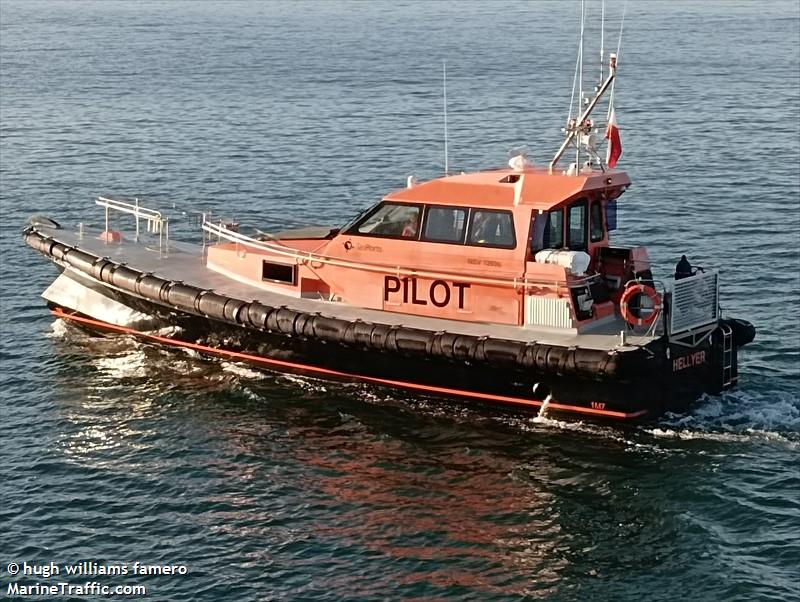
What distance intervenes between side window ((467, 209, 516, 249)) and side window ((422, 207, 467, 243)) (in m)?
0.18

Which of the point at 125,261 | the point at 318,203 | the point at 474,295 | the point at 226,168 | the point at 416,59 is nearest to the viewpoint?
the point at 474,295

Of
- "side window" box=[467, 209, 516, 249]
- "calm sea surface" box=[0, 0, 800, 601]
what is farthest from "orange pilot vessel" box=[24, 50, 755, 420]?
"calm sea surface" box=[0, 0, 800, 601]

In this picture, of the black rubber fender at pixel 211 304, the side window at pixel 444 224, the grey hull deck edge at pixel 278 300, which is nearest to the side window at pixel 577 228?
the grey hull deck edge at pixel 278 300

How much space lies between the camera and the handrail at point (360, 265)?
61.5 feet

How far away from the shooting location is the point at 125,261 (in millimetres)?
22500

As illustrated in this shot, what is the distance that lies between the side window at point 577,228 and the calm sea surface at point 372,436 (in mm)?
2826

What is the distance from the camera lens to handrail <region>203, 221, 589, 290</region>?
18.7m

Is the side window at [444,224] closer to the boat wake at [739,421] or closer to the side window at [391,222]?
the side window at [391,222]

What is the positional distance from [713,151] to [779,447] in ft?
70.2

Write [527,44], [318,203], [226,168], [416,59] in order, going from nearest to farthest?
1. [318,203]
2. [226,168]
3. [416,59]
4. [527,44]

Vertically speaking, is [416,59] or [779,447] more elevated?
[416,59]

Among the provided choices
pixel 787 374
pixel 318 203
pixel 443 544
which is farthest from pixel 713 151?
pixel 443 544

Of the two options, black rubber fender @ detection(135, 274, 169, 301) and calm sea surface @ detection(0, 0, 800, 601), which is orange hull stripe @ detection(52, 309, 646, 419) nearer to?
calm sea surface @ detection(0, 0, 800, 601)

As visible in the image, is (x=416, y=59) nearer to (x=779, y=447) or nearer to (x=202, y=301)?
(x=202, y=301)
